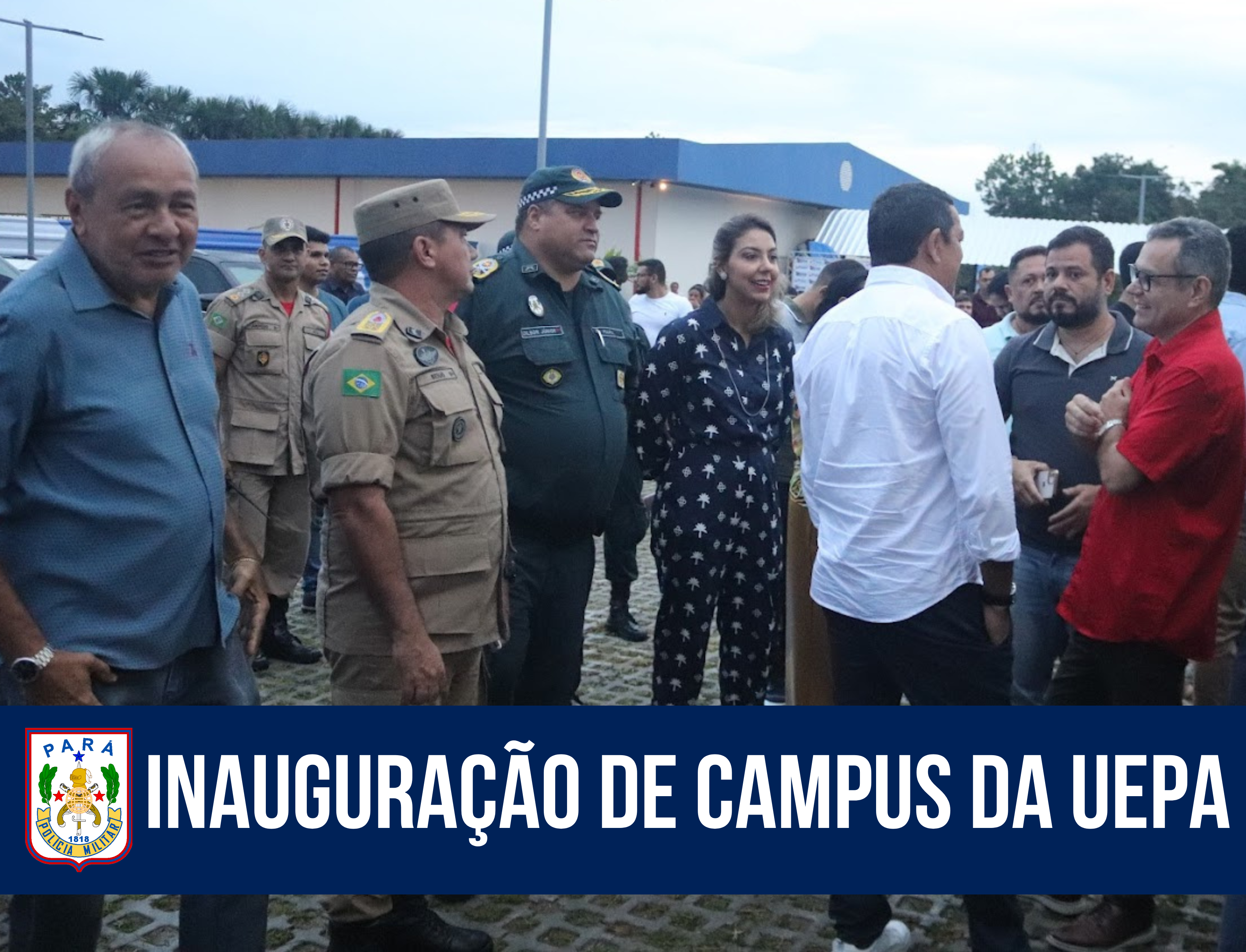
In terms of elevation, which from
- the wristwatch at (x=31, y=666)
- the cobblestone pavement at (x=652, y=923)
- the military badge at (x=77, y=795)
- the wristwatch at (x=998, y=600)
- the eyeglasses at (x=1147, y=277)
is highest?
the eyeglasses at (x=1147, y=277)

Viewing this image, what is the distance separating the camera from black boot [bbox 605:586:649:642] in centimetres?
714

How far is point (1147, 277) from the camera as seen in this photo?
3760 mm

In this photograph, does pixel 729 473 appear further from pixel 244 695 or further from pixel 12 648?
pixel 12 648

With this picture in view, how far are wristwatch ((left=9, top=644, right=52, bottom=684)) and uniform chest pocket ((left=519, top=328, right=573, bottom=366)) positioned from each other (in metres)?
1.83

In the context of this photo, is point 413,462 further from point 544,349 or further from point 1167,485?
point 1167,485

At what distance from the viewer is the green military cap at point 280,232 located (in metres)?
6.28

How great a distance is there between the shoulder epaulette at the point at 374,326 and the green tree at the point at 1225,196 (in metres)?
71.6

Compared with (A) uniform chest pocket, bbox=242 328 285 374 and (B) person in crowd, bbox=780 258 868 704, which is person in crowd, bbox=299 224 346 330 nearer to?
(A) uniform chest pocket, bbox=242 328 285 374

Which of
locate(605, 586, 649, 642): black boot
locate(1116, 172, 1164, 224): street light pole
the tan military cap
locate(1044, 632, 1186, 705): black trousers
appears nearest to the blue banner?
locate(1044, 632, 1186, 705): black trousers

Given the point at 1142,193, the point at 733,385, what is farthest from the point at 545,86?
the point at 1142,193

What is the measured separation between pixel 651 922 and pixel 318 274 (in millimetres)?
4569

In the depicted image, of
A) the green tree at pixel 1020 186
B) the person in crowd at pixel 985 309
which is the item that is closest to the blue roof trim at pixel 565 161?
the person in crowd at pixel 985 309

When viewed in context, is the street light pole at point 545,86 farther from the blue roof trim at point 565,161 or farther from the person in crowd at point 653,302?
the blue roof trim at point 565,161

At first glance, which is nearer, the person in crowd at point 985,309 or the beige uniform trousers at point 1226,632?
the beige uniform trousers at point 1226,632
